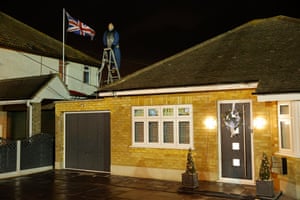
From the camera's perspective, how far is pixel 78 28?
64.5 feet

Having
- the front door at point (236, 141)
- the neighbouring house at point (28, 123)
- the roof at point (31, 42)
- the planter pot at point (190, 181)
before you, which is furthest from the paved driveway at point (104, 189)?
the roof at point (31, 42)

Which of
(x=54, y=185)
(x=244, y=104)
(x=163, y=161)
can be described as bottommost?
(x=54, y=185)

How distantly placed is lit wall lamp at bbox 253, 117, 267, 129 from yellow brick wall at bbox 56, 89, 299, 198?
0.09m

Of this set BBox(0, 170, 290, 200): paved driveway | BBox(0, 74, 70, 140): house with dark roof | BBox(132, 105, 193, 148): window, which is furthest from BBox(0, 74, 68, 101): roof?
BBox(132, 105, 193, 148): window

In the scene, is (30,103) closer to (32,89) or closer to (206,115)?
(32,89)

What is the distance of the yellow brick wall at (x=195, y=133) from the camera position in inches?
388

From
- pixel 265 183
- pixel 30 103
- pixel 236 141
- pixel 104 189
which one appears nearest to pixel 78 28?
pixel 30 103

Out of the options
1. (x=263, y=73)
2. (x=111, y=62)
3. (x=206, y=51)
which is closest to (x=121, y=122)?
(x=206, y=51)

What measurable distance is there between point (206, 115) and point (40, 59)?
13.5m

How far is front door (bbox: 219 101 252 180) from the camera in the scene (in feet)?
33.4

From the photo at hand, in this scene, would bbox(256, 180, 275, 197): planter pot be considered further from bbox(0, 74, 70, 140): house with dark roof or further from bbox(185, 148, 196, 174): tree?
bbox(0, 74, 70, 140): house with dark roof

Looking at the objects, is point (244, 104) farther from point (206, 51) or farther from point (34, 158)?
point (34, 158)

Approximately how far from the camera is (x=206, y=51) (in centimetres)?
1298

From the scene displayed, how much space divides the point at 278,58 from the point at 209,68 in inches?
88.2
